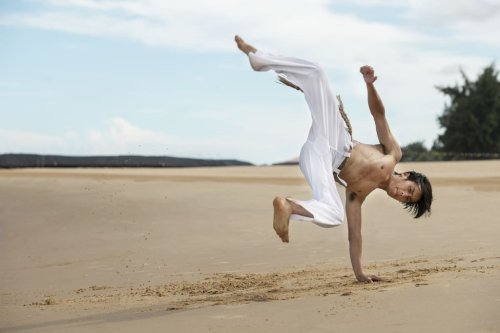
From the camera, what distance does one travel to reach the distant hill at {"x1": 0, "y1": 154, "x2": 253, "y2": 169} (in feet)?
93.4

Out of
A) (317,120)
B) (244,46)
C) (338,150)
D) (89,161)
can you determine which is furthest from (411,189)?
(89,161)

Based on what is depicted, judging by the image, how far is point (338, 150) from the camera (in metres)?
7.36

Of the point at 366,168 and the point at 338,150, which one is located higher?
the point at 338,150

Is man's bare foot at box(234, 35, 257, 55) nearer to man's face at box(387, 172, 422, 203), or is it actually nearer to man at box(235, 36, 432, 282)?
man at box(235, 36, 432, 282)

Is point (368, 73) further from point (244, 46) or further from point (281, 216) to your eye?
point (281, 216)

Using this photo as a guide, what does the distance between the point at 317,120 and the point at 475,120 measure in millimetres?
35289

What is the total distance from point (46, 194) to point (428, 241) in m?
9.77

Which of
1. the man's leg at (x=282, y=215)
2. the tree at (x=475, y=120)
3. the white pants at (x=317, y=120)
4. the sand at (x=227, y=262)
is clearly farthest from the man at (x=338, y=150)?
the tree at (x=475, y=120)

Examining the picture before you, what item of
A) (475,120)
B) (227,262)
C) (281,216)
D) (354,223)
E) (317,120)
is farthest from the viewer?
(475,120)

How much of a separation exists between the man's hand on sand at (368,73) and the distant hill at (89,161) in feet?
71.4

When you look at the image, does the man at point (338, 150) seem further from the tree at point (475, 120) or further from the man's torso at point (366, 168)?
the tree at point (475, 120)

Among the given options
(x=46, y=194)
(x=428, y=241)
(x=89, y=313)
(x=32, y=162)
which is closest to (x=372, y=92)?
(x=89, y=313)

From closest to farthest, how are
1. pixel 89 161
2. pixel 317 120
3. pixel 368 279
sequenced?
pixel 317 120, pixel 368 279, pixel 89 161

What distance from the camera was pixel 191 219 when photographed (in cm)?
1421
